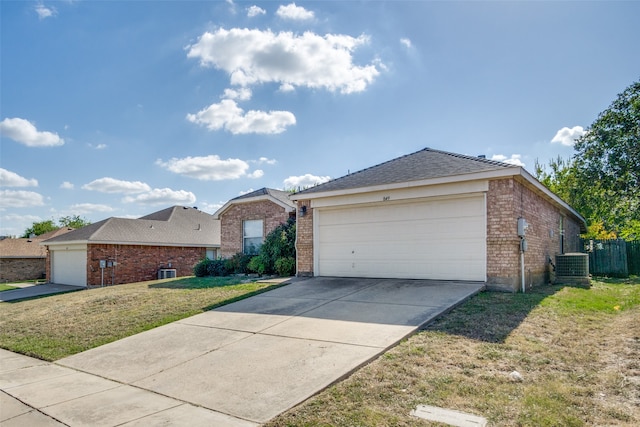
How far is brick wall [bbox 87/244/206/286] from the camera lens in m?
20.3

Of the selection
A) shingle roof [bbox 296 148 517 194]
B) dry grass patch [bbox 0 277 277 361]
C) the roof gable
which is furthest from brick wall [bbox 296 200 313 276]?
the roof gable

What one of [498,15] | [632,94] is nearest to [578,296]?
[498,15]

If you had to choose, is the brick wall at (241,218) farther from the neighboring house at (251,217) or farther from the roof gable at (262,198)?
the roof gable at (262,198)

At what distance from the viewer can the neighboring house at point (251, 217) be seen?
16403 mm

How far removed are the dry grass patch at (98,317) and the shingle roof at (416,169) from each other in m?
4.07

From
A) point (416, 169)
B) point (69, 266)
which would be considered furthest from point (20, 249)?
point (416, 169)

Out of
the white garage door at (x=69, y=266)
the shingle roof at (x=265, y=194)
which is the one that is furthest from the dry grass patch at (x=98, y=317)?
the white garage door at (x=69, y=266)

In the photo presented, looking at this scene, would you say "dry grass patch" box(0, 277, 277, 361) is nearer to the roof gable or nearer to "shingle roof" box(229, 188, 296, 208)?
the roof gable

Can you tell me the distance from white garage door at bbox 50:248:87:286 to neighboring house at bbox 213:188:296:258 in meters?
8.26

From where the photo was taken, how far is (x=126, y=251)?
2152 cm

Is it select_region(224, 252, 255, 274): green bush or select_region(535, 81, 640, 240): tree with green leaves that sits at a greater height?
select_region(535, 81, 640, 240): tree with green leaves

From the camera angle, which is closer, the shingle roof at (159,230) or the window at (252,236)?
the window at (252,236)

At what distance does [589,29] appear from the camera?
11.3 m

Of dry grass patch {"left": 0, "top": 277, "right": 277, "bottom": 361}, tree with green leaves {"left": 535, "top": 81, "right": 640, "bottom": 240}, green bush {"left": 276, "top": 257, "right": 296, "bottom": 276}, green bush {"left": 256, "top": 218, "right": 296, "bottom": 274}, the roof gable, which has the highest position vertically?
tree with green leaves {"left": 535, "top": 81, "right": 640, "bottom": 240}
